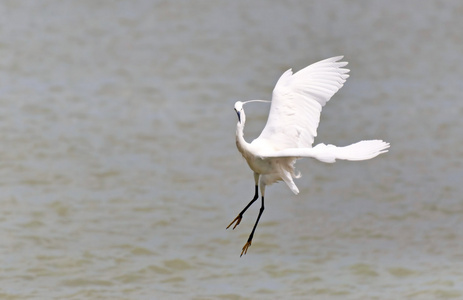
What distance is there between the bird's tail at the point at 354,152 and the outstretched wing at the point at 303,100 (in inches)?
47.2

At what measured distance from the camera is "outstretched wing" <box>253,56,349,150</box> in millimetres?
7555

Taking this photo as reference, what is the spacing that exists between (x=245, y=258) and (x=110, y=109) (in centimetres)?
576

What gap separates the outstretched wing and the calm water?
4996 mm

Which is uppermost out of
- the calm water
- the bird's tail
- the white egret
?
the calm water

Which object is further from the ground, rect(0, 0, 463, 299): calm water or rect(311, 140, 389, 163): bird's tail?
rect(0, 0, 463, 299): calm water

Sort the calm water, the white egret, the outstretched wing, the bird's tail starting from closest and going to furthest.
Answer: the bird's tail, the white egret, the outstretched wing, the calm water

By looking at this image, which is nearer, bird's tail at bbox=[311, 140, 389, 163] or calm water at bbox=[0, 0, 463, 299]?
bird's tail at bbox=[311, 140, 389, 163]

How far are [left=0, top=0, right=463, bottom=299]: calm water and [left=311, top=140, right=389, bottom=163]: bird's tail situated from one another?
621 centimetres

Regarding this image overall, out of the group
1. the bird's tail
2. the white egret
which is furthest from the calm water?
the bird's tail

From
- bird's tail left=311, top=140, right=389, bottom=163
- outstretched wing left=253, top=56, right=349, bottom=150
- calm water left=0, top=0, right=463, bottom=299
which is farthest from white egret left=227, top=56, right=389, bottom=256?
calm water left=0, top=0, right=463, bottom=299

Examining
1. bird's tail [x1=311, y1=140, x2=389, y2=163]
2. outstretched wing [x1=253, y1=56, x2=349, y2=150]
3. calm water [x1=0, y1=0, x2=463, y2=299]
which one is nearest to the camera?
bird's tail [x1=311, y1=140, x2=389, y2=163]

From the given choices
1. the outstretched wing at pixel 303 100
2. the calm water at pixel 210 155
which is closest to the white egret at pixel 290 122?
the outstretched wing at pixel 303 100

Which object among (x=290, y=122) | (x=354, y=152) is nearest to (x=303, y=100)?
(x=290, y=122)

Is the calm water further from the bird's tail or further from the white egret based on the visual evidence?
the bird's tail
